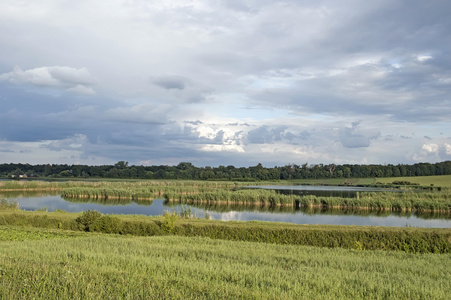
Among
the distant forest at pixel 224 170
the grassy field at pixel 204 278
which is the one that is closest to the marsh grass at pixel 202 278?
the grassy field at pixel 204 278

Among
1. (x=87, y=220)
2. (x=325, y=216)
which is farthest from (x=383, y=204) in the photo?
(x=87, y=220)

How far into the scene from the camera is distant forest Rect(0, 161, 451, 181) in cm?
11025

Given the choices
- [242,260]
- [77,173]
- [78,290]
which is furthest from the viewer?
[77,173]

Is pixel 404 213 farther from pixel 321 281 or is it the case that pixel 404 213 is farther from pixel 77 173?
pixel 77 173

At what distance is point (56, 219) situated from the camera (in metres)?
17.6

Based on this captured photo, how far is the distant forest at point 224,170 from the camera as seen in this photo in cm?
11025

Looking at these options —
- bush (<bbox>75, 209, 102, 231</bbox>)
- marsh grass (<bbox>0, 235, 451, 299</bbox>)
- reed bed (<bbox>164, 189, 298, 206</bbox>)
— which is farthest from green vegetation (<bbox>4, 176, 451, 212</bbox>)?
marsh grass (<bbox>0, 235, 451, 299</bbox>)

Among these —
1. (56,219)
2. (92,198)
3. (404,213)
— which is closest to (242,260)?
(56,219)

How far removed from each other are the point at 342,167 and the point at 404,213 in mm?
96219

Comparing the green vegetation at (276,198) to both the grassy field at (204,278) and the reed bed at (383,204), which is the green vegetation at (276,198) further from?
the grassy field at (204,278)

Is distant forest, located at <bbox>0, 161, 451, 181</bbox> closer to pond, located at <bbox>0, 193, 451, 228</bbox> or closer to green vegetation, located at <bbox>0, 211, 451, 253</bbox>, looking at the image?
pond, located at <bbox>0, 193, 451, 228</bbox>

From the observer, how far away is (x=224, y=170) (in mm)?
130500

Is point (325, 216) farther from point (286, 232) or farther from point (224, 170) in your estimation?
point (224, 170)

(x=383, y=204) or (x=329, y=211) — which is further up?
(x=383, y=204)
